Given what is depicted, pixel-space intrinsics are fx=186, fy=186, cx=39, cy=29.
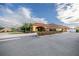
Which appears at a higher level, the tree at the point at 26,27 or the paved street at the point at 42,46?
the tree at the point at 26,27

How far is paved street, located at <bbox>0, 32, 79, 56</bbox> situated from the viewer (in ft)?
6.36

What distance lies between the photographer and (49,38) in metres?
2.03

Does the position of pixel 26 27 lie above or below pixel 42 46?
above

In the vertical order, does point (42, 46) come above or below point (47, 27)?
below

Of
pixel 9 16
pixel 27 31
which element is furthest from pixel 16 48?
pixel 9 16

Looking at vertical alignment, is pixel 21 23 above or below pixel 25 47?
above

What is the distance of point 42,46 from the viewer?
6.52 ft

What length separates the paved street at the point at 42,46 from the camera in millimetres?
1939

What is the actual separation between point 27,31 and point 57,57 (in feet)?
1.39

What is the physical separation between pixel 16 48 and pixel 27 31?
22 cm

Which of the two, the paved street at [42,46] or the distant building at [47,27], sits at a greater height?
the distant building at [47,27]

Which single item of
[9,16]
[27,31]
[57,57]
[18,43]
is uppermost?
[9,16]

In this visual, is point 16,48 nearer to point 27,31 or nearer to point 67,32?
point 27,31

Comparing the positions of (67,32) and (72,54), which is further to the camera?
(67,32)
